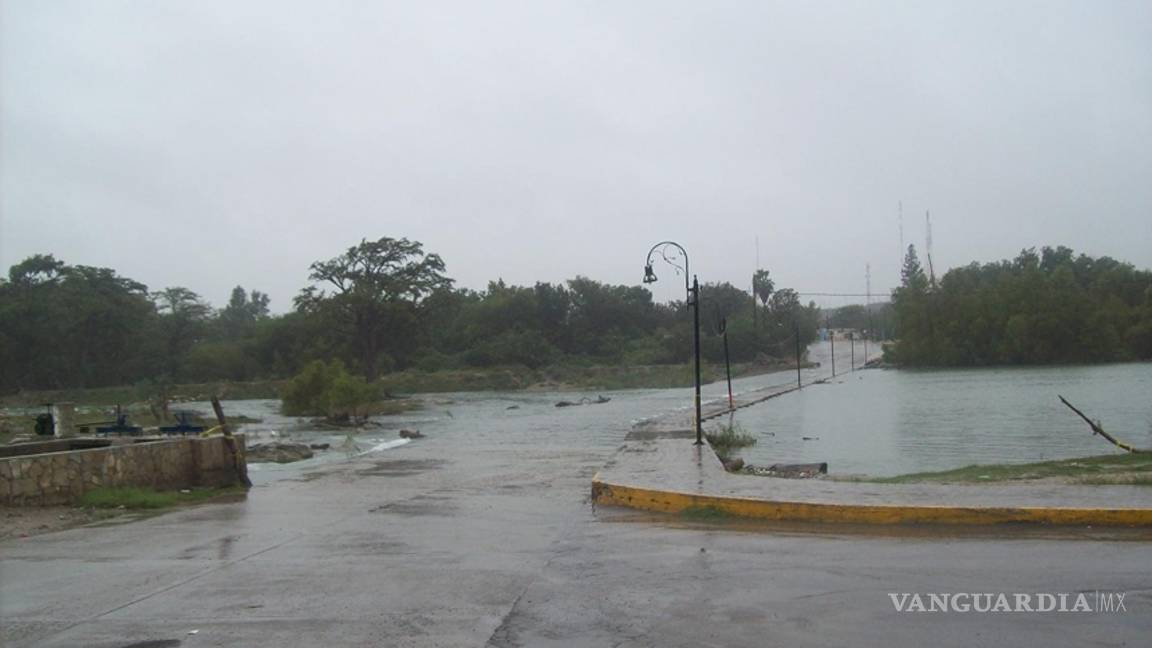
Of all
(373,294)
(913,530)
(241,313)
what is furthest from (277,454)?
(241,313)

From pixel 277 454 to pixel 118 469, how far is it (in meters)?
10.1

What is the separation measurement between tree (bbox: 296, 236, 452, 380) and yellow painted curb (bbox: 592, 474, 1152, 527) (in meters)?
74.0

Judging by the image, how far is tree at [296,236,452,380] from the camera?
277 feet

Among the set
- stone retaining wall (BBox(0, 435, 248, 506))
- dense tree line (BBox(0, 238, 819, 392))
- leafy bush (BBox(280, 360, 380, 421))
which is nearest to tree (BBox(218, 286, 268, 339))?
dense tree line (BBox(0, 238, 819, 392))

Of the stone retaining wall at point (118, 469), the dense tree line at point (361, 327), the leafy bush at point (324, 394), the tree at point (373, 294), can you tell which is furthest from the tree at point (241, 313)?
the stone retaining wall at point (118, 469)

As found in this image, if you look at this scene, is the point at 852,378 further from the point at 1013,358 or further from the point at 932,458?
the point at 932,458

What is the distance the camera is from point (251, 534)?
11234 mm

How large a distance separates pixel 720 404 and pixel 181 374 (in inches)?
2404

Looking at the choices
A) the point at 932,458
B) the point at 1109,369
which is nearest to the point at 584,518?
the point at 932,458

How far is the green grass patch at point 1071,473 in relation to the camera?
13.5 metres

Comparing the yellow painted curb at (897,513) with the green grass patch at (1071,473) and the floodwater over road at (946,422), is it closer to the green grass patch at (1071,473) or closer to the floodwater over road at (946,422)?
the green grass patch at (1071,473)

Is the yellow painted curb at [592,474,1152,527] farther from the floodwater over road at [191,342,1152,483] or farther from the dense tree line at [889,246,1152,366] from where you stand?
the dense tree line at [889,246,1152,366]

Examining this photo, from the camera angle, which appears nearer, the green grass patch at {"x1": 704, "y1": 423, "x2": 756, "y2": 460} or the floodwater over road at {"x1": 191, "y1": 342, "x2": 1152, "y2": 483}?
the green grass patch at {"x1": 704, "y1": 423, "x2": 756, "y2": 460}

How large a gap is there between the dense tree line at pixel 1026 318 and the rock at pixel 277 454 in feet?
284
